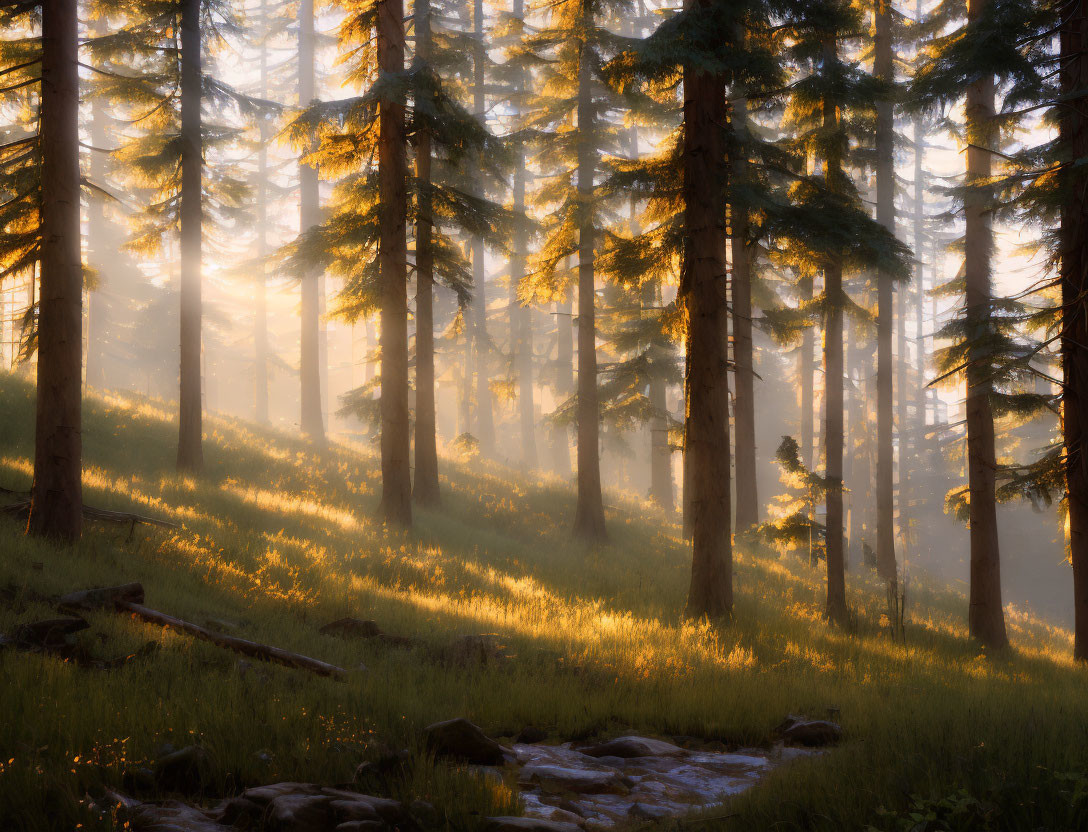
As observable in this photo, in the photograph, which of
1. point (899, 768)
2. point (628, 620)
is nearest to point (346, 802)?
point (899, 768)

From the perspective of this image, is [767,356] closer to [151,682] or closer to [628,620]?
[628,620]

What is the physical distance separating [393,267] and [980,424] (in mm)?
11470

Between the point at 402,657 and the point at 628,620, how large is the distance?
3.82 m

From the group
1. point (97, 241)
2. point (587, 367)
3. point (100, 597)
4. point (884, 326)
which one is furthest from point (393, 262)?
point (97, 241)

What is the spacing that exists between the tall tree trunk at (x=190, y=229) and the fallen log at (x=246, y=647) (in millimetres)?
9550

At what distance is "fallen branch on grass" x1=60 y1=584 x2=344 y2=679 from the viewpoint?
6656mm

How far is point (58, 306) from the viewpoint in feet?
31.3

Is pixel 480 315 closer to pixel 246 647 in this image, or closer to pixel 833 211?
pixel 833 211

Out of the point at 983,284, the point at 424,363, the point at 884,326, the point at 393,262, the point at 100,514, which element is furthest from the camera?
the point at 884,326

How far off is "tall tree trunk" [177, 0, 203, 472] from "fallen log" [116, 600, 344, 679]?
376 inches

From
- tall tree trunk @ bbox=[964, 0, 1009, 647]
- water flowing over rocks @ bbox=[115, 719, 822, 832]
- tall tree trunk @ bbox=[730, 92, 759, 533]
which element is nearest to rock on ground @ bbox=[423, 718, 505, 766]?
water flowing over rocks @ bbox=[115, 719, 822, 832]

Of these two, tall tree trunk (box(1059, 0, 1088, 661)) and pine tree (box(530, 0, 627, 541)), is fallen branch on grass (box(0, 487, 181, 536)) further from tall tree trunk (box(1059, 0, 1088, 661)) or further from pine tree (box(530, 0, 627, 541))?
tall tree trunk (box(1059, 0, 1088, 661))

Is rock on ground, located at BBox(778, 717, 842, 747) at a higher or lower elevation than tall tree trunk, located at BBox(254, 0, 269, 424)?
lower

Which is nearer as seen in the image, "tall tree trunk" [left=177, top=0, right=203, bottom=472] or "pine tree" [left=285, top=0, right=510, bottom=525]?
"pine tree" [left=285, top=0, right=510, bottom=525]
